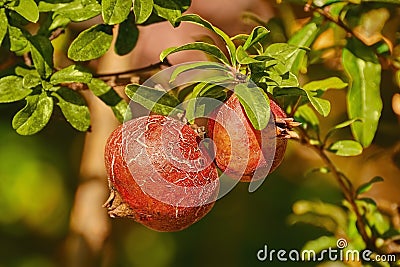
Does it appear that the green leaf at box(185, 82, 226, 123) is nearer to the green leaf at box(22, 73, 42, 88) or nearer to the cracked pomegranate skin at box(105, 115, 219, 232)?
the cracked pomegranate skin at box(105, 115, 219, 232)

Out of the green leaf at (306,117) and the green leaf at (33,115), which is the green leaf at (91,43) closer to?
the green leaf at (33,115)

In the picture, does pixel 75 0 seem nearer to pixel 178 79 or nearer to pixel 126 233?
pixel 178 79

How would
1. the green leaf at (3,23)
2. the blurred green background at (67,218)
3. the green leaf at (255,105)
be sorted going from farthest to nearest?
the blurred green background at (67,218) → the green leaf at (3,23) → the green leaf at (255,105)

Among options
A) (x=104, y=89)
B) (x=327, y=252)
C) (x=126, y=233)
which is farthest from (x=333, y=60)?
(x=126, y=233)

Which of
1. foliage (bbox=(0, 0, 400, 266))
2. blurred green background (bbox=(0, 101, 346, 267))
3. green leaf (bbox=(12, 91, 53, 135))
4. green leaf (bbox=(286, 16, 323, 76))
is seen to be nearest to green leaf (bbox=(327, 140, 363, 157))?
foliage (bbox=(0, 0, 400, 266))

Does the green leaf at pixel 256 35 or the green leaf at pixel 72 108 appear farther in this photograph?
the green leaf at pixel 72 108

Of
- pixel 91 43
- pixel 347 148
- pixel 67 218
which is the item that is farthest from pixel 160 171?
pixel 67 218

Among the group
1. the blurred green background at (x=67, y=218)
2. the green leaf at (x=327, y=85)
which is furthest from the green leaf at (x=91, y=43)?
the blurred green background at (x=67, y=218)
